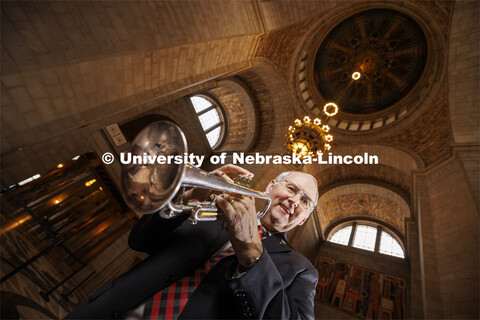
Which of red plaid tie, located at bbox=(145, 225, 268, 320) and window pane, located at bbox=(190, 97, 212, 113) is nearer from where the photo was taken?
red plaid tie, located at bbox=(145, 225, 268, 320)

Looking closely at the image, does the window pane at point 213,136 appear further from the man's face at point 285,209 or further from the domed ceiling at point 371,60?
the man's face at point 285,209

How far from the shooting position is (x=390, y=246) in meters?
9.44

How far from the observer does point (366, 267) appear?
8.13 metres

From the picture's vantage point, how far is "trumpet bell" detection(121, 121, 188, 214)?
4.33 ft

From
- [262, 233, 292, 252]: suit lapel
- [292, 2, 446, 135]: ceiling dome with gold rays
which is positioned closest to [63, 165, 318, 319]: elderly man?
[262, 233, 292, 252]: suit lapel

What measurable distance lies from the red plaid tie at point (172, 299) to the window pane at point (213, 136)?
401 inches

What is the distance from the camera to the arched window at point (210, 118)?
10.7 meters

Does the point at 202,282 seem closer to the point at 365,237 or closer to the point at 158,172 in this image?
the point at 158,172

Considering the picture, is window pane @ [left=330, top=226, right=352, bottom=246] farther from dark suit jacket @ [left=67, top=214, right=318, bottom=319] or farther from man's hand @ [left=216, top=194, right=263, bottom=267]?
man's hand @ [left=216, top=194, right=263, bottom=267]

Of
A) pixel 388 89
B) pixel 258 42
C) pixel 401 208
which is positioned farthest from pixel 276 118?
pixel 401 208

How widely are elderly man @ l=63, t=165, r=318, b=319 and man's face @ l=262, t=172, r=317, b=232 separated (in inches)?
15.2

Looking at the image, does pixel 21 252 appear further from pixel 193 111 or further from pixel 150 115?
pixel 193 111

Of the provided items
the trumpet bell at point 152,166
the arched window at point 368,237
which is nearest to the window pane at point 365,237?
the arched window at point 368,237

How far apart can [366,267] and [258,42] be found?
10.6 meters
